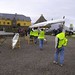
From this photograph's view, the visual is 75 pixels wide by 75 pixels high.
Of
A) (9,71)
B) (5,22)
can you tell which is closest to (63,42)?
(9,71)

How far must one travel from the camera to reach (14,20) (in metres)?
112

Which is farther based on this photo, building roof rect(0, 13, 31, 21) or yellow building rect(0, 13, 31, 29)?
building roof rect(0, 13, 31, 21)

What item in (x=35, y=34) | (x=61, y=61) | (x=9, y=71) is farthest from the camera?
(x=35, y=34)

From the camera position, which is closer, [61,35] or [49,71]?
[49,71]

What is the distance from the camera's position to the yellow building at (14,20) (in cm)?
11038

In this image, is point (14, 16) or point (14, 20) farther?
point (14, 16)

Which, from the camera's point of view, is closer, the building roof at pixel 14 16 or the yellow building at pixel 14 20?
the yellow building at pixel 14 20

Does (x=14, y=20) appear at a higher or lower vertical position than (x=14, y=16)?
lower

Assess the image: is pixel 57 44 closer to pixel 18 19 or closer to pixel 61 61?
pixel 61 61

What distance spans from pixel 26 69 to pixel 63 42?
8.15ft

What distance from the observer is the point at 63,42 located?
12211mm

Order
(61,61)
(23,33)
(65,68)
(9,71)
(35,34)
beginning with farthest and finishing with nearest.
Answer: (23,33), (35,34), (61,61), (65,68), (9,71)

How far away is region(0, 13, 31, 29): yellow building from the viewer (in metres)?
110

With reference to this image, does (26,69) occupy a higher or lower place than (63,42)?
lower
